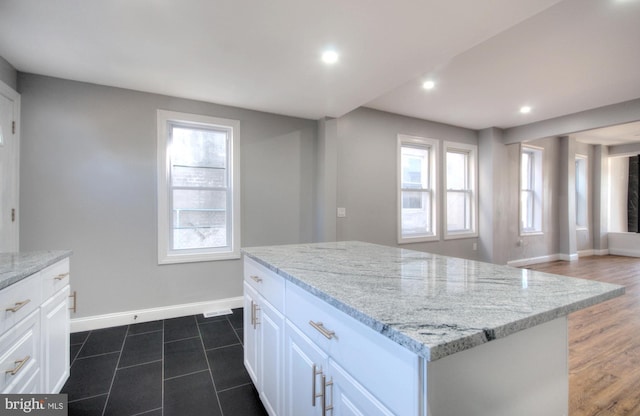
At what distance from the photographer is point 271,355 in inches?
58.9

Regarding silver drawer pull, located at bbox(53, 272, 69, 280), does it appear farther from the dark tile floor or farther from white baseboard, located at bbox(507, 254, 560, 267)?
white baseboard, located at bbox(507, 254, 560, 267)

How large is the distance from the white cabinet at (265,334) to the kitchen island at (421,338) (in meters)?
0.01

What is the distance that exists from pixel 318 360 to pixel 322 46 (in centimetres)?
212

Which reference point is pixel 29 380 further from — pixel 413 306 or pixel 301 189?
pixel 301 189

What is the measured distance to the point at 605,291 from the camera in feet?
3.16

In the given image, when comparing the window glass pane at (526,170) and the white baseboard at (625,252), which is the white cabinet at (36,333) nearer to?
the window glass pane at (526,170)

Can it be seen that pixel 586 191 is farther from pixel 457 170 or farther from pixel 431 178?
pixel 431 178

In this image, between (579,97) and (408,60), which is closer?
(408,60)

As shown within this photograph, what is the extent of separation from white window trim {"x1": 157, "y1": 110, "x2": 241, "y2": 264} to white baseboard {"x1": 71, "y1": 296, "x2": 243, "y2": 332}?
50 centimetres

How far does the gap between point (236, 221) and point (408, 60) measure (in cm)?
247

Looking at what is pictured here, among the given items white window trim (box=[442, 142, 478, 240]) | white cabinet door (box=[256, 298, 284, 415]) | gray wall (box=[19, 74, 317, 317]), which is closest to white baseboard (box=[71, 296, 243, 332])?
gray wall (box=[19, 74, 317, 317])

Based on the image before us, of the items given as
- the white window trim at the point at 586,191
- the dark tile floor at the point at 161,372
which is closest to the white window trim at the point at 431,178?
the dark tile floor at the point at 161,372

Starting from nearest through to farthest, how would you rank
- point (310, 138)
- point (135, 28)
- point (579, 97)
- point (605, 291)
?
point (605, 291) → point (135, 28) → point (579, 97) → point (310, 138)

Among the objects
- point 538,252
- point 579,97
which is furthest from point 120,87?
point 538,252
